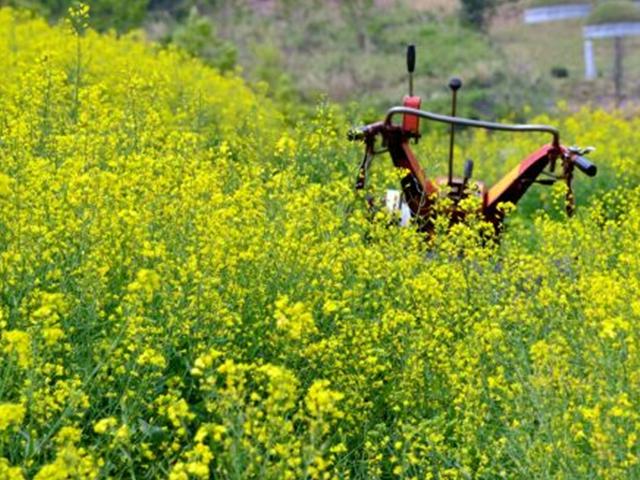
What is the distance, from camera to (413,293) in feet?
16.4

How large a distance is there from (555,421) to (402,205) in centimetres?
314

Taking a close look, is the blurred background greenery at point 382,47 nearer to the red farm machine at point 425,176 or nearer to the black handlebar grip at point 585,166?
the red farm machine at point 425,176

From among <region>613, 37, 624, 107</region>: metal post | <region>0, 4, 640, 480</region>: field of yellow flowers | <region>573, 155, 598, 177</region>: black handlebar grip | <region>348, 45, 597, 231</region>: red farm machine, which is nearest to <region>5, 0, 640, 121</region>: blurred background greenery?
<region>613, 37, 624, 107</region>: metal post

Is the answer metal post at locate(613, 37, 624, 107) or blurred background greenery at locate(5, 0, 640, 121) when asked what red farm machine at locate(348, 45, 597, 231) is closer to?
blurred background greenery at locate(5, 0, 640, 121)

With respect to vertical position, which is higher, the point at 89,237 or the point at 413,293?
the point at 89,237

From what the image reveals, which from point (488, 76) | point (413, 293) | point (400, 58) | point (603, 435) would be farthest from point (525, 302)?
point (400, 58)

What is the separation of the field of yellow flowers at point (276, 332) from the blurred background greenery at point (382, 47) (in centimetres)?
1053

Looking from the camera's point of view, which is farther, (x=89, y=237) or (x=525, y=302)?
(x=525, y=302)

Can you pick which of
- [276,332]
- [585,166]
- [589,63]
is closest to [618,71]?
[589,63]

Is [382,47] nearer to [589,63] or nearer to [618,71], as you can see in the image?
[589,63]

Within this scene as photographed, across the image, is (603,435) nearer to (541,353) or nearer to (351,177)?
(541,353)

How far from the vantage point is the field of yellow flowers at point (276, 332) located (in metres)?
3.44

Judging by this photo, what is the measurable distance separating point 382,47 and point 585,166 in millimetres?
20674

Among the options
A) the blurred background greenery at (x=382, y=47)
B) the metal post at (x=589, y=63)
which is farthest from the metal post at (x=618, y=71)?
the metal post at (x=589, y=63)
